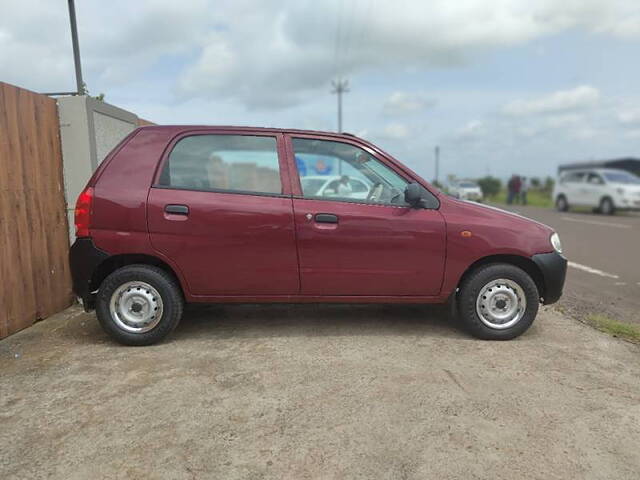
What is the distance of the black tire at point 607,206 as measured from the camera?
18.4 metres

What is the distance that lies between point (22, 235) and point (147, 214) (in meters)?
1.36

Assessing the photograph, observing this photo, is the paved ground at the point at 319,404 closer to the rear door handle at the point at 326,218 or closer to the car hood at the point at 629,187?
the rear door handle at the point at 326,218

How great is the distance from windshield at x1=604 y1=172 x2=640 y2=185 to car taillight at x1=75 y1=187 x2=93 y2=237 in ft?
64.4

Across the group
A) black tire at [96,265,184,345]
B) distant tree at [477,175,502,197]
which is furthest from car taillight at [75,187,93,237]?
distant tree at [477,175,502,197]

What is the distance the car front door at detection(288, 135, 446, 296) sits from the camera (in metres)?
3.93

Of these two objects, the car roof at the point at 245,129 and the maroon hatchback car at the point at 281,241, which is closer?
the maroon hatchback car at the point at 281,241

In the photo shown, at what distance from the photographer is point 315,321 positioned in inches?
182

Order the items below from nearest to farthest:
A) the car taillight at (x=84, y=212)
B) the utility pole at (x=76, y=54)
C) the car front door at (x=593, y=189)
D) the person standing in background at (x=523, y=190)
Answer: the car taillight at (x=84, y=212)
the utility pole at (x=76, y=54)
the car front door at (x=593, y=189)
the person standing in background at (x=523, y=190)

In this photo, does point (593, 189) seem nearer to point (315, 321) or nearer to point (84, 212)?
point (315, 321)

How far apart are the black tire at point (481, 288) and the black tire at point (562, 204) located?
19.1 metres

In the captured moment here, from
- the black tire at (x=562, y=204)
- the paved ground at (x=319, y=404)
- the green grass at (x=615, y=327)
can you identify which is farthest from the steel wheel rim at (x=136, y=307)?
the black tire at (x=562, y=204)

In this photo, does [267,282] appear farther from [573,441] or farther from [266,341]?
[573,441]

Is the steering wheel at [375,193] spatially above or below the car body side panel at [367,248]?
above

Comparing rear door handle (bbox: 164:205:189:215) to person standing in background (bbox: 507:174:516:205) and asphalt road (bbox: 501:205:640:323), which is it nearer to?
asphalt road (bbox: 501:205:640:323)
